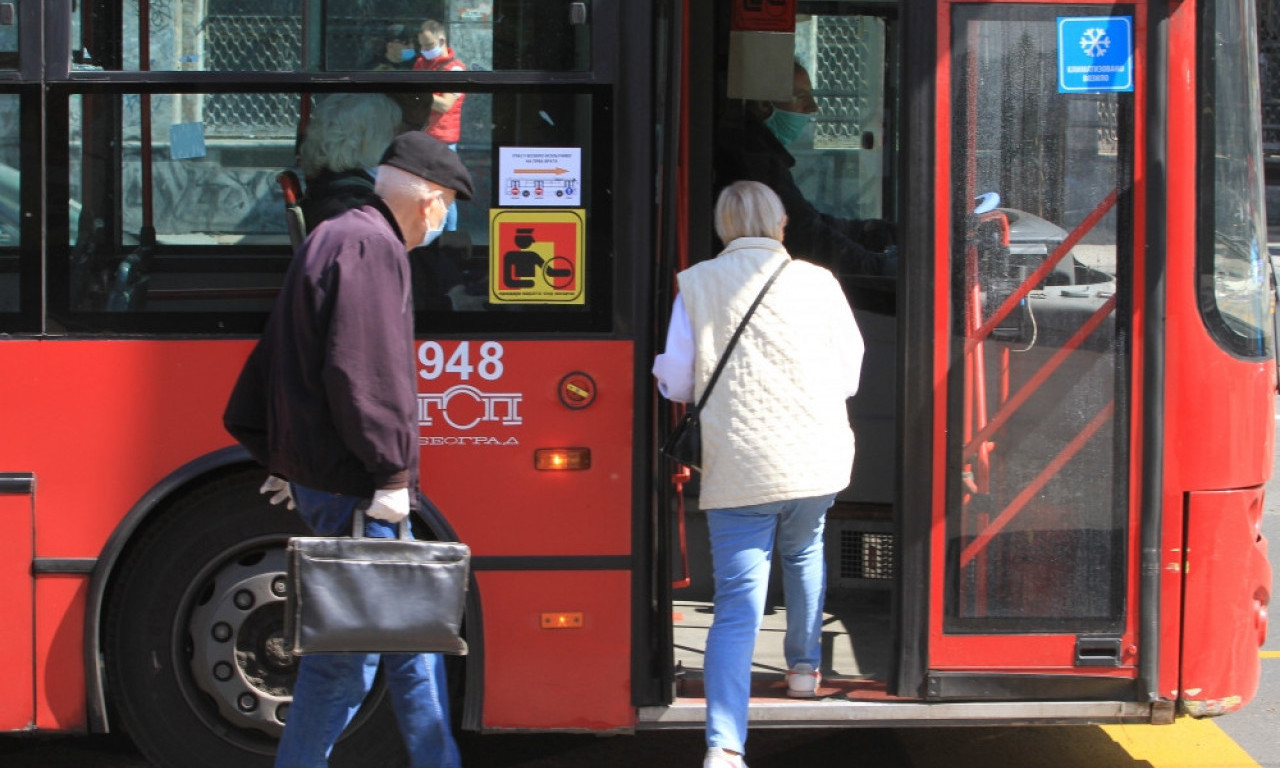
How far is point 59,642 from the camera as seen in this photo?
3805mm

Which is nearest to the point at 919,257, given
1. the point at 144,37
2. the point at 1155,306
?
the point at 1155,306

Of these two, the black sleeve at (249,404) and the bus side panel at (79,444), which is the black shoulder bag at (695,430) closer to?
the black sleeve at (249,404)

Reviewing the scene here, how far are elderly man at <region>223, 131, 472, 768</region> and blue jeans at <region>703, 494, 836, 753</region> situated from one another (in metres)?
0.75

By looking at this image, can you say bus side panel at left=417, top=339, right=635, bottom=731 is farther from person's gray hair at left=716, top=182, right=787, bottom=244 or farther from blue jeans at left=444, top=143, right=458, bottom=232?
person's gray hair at left=716, top=182, right=787, bottom=244

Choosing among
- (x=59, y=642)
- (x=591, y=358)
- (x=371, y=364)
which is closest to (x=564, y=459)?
Answer: (x=591, y=358)

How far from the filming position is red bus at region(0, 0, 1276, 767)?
3.79 metres

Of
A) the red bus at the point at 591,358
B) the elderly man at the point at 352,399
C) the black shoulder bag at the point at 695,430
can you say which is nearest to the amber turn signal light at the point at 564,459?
the red bus at the point at 591,358

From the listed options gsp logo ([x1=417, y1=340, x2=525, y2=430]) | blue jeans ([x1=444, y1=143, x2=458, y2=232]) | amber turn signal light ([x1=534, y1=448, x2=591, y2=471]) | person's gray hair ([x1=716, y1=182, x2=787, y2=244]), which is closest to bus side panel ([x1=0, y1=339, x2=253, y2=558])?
gsp logo ([x1=417, y1=340, x2=525, y2=430])

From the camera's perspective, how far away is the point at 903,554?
3.92 metres

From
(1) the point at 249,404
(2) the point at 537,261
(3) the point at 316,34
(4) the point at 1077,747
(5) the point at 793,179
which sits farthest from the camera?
(5) the point at 793,179

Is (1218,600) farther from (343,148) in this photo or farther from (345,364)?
(343,148)

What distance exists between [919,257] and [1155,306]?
0.63m

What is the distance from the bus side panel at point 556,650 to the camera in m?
3.88

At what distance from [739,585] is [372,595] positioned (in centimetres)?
107
